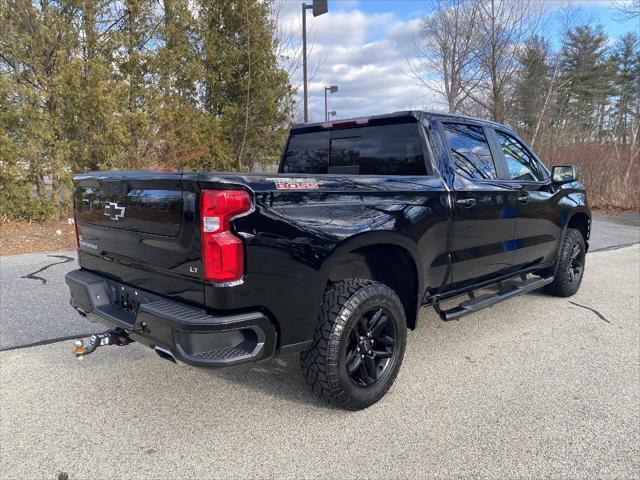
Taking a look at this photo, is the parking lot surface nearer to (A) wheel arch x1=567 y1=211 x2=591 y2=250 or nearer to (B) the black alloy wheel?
(B) the black alloy wheel

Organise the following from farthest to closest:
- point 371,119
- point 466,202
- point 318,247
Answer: point 371,119, point 466,202, point 318,247

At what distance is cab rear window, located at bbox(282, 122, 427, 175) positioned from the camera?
3.64 m

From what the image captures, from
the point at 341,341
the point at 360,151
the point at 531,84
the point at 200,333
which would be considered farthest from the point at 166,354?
the point at 531,84

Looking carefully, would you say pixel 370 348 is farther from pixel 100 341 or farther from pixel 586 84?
pixel 586 84

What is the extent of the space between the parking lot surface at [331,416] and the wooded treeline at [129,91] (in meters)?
6.28

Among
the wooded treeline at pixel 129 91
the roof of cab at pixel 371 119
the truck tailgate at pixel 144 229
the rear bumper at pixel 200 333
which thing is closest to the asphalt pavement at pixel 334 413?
the rear bumper at pixel 200 333

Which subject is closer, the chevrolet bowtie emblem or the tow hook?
the tow hook

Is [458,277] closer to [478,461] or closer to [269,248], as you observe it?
[478,461]

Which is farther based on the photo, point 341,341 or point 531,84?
point 531,84

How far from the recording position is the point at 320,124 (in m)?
4.24

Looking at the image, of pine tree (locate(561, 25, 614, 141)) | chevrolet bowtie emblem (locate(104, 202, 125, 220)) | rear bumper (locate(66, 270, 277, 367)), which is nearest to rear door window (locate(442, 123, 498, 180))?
rear bumper (locate(66, 270, 277, 367))

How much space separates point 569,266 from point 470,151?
2.33m

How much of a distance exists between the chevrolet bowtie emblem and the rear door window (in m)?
2.48

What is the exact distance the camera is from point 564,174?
4848mm
